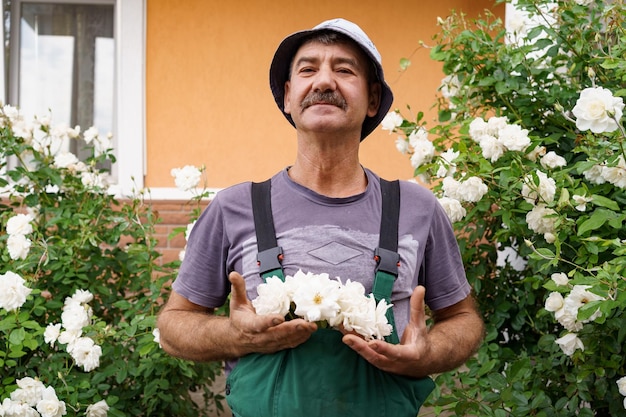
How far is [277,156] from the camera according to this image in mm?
6668

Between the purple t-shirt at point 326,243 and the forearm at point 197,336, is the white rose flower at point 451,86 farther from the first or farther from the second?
the forearm at point 197,336

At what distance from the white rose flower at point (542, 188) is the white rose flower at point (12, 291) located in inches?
76.2

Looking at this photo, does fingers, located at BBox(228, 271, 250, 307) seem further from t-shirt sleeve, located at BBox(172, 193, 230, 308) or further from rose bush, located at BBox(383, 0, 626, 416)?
rose bush, located at BBox(383, 0, 626, 416)

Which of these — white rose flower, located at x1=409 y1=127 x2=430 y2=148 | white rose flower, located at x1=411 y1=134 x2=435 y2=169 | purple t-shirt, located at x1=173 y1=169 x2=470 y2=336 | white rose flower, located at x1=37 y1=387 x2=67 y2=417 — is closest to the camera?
purple t-shirt, located at x1=173 y1=169 x2=470 y2=336

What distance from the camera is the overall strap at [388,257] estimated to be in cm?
214

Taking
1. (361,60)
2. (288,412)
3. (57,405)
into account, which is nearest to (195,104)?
(57,405)

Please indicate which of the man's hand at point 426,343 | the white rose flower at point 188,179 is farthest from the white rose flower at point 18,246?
the man's hand at point 426,343

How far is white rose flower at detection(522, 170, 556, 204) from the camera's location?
2.94 m

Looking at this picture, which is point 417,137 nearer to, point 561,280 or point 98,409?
point 561,280

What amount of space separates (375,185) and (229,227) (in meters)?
0.41

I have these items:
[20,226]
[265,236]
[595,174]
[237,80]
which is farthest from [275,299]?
[237,80]

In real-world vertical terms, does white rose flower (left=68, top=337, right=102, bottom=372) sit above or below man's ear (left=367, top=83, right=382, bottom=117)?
below

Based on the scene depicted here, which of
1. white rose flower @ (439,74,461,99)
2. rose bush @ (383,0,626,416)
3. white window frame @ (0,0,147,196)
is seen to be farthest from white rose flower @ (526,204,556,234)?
white window frame @ (0,0,147,196)

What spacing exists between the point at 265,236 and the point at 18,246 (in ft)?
6.10
